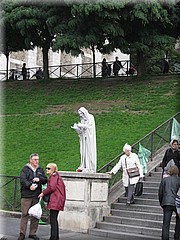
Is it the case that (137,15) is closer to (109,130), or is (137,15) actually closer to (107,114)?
(107,114)

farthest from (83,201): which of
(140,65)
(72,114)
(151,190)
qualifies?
(140,65)

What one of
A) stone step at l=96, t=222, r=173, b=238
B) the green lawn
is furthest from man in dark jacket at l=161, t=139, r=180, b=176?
the green lawn

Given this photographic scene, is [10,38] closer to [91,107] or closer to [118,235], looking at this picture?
[91,107]

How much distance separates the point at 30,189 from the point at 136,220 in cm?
321

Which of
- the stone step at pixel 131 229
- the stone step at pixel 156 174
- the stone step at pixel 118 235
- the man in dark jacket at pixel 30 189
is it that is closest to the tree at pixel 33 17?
the stone step at pixel 156 174

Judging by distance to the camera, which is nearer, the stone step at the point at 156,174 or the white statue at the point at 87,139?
the white statue at the point at 87,139

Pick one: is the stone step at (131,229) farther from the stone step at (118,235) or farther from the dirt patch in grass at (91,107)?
the dirt patch in grass at (91,107)

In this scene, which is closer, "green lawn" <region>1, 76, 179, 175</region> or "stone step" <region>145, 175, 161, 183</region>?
"stone step" <region>145, 175, 161, 183</region>

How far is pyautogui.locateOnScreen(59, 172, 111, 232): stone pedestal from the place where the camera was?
1356cm

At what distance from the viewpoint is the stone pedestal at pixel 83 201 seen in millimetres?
13562

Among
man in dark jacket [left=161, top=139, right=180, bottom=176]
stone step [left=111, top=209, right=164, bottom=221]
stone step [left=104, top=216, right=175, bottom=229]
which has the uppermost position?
man in dark jacket [left=161, top=139, right=180, bottom=176]

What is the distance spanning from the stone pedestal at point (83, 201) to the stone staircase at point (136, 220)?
0.27 m

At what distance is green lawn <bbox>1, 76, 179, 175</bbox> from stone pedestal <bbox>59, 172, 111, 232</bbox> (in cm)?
373

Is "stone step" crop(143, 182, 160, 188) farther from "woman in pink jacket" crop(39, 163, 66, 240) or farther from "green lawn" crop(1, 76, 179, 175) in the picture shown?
"woman in pink jacket" crop(39, 163, 66, 240)
